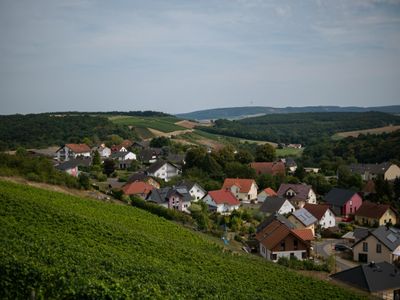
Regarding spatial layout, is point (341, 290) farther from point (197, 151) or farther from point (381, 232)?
point (197, 151)

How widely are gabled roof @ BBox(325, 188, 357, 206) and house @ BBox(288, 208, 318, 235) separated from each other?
8.35 meters

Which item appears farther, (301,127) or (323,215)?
(301,127)

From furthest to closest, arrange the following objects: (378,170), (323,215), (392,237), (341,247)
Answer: (378,170) → (323,215) → (341,247) → (392,237)

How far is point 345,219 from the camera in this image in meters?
45.6

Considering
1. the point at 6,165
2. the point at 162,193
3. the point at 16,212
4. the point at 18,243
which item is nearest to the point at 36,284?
the point at 18,243

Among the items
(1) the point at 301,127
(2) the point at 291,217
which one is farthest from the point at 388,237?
(1) the point at 301,127

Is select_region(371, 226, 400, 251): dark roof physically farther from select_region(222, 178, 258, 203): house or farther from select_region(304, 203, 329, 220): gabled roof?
select_region(222, 178, 258, 203): house

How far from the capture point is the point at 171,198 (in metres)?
44.8

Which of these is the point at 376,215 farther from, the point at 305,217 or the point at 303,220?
the point at 303,220

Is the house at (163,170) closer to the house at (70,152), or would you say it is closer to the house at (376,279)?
the house at (70,152)

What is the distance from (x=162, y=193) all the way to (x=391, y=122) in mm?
109645

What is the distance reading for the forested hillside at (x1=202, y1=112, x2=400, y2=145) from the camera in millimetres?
126375

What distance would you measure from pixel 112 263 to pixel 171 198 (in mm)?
27744

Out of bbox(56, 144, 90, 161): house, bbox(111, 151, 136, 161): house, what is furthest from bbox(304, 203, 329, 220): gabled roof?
bbox(56, 144, 90, 161): house
